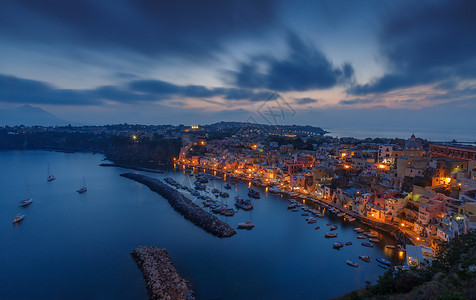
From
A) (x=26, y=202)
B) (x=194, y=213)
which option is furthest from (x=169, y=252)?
(x=26, y=202)

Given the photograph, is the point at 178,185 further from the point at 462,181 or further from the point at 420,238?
the point at 462,181

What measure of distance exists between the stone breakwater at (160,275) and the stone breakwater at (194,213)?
2885mm

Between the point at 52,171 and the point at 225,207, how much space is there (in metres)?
26.8

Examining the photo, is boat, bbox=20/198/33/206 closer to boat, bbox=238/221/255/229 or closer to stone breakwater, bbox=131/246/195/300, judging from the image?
stone breakwater, bbox=131/246/195/300

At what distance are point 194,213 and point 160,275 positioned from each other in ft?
20.1

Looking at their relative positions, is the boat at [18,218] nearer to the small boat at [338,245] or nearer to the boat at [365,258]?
the small boat at [338,245]

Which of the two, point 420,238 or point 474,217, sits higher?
point 474,217

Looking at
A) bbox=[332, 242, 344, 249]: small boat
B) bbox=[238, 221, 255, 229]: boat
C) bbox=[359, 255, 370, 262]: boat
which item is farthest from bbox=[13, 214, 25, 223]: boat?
bbox=[359, 255, 370, 262]: boat

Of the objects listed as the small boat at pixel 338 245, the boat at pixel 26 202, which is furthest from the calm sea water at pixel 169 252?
the boat at pixel 26 202

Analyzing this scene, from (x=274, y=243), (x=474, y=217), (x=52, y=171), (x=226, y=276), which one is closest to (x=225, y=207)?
(x=274, y=243)

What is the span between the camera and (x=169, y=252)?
37.4 ft

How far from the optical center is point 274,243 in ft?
41.3

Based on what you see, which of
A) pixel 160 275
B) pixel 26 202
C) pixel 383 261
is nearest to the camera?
pixel 160 275

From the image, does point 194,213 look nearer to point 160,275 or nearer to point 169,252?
point 169,252
